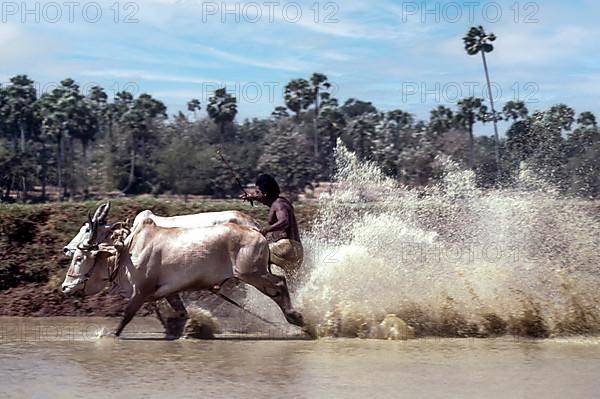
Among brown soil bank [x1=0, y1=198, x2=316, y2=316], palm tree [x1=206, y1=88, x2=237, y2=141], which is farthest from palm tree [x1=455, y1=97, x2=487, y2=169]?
brown soil bank [x1=0, y1=198, x2=316, y2=316]

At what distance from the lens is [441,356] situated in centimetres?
966

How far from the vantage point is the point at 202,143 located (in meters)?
57.7

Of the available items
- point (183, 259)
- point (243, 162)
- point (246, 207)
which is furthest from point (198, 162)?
point (183, 259)

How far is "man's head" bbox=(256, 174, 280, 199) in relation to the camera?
453 inches

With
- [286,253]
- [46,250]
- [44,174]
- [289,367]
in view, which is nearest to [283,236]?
[286,253]

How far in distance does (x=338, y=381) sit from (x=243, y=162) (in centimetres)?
4156

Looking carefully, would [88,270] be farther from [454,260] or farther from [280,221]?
[454,260]

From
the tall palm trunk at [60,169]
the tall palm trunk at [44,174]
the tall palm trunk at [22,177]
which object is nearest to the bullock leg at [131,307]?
the tall palm trunk at [22,177]

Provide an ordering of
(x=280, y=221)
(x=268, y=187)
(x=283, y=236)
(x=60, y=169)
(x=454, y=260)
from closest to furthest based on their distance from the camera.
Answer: (x=280, y=221) → (x=283, y=236) → (x=268, y=187) → (x=454, y=260) → (x=60, y=169)

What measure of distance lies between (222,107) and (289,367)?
176 feet

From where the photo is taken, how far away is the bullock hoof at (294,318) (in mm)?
10859

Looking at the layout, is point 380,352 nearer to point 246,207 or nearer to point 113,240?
point 113,240

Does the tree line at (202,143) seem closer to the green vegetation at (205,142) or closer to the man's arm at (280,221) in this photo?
the green vegetation at (205,142)

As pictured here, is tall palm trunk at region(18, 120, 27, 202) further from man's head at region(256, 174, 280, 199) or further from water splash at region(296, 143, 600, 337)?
man's head at region(256, 174, 280, 199)
